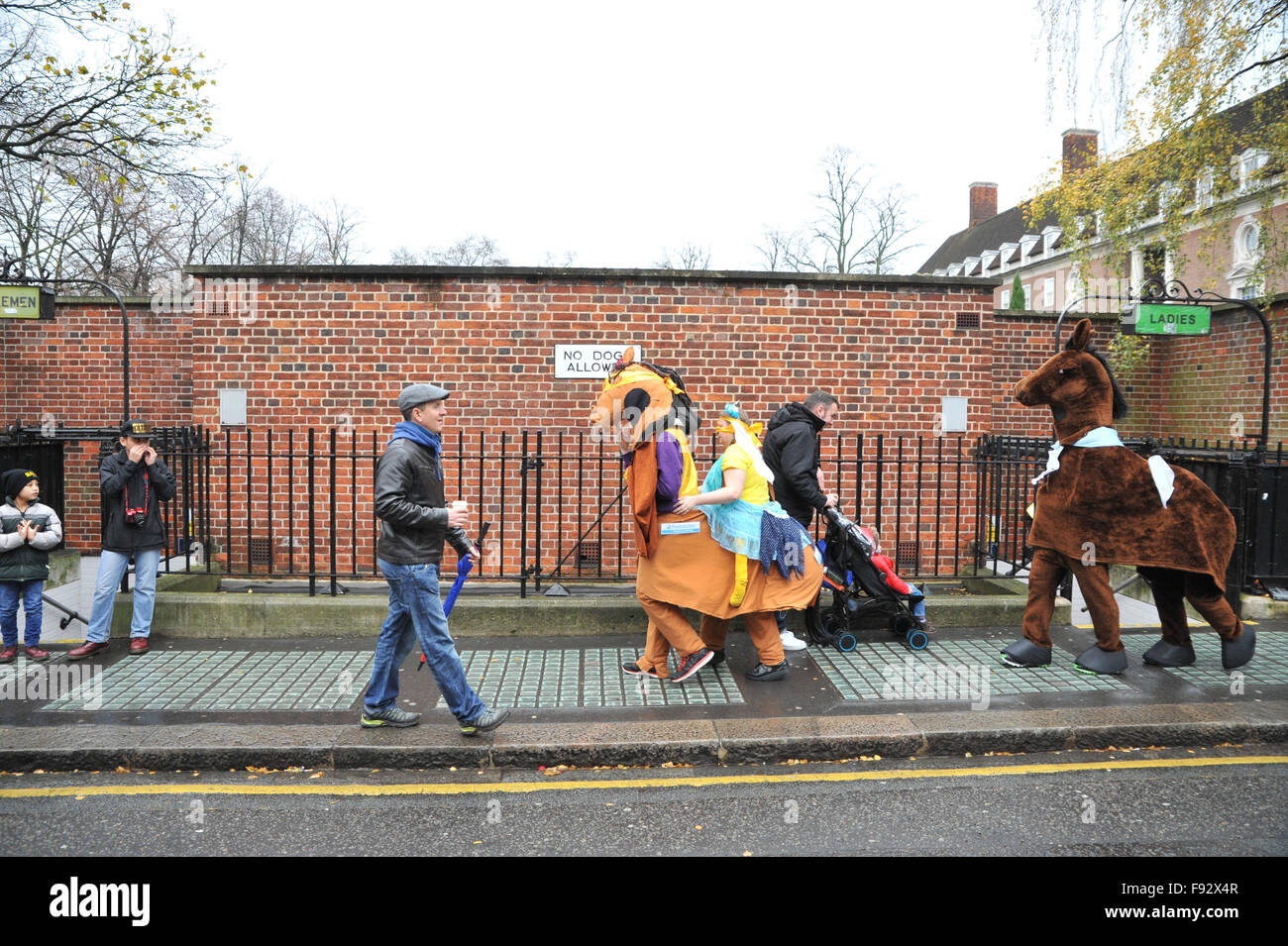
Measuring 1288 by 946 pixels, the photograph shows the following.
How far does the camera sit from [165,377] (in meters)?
11.8

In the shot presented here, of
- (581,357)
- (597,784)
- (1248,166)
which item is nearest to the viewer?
→ (597,784)

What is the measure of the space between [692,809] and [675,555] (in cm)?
185

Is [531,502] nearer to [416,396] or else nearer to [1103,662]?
[416,396]

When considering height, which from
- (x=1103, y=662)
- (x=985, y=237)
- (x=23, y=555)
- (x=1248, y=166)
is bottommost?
(x=1103, y=662)

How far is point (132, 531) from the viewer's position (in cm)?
645

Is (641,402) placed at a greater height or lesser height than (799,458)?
greater

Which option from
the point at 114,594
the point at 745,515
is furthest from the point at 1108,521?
the point at 114,594

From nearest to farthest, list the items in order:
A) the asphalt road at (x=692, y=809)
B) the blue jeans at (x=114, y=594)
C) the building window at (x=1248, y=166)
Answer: the asphalt road at (x=692, y=809) < the blue jeans at (x=114, y=594) < the building window at (x=1248, y=166)

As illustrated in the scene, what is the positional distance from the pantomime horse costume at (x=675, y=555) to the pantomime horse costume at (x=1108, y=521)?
69.2 inches

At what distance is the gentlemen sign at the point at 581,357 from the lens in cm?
893

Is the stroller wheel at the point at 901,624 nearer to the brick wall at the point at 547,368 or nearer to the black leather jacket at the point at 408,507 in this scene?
the brick wall at the point at 547,368

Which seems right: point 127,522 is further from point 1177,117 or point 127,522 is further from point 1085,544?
point 1177,117

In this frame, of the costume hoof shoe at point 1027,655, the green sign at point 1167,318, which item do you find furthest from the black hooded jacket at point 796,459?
the green sign at point 1167,318

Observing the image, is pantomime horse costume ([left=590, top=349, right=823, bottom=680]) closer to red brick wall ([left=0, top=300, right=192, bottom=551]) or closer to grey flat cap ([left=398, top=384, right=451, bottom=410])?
grey flat cap ([left=398, top=384, right=451, bottom=410])
